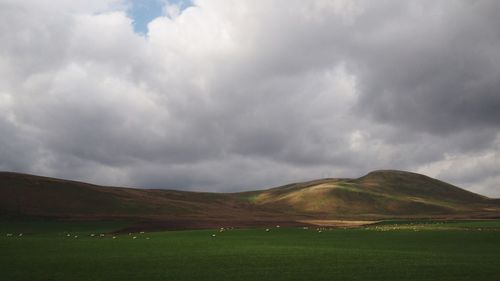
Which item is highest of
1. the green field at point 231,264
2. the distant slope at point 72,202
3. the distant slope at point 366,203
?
the distant slope at point 366,203

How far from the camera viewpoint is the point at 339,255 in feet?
84.3

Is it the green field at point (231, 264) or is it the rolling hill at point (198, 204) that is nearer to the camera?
the green field at point (231, 264)

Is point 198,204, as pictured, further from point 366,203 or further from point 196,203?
point 366,203

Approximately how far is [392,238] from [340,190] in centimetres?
11289

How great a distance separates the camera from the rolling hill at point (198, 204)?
81.3 metres

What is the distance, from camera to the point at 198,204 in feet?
387

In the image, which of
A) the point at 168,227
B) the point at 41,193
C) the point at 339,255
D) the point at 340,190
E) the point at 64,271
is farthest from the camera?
the point at 340,190

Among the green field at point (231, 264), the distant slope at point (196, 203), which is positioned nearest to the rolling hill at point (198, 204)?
the distant slope at point (196, 203)

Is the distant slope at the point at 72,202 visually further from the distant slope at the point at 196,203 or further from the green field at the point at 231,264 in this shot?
the green field at the point at 231,264

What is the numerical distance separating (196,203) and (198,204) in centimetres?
320

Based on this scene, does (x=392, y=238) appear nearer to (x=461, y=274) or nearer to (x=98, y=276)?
(x=461, y=274)

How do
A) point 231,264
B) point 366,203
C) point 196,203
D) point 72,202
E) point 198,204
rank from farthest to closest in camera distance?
1. point 366,203
2. point 196,203
3. point 198,204
4. point 72,202
5. point 231,264

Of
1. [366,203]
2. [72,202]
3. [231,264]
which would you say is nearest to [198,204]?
[72,202]

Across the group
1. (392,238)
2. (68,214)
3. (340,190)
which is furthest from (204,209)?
(392,238)
